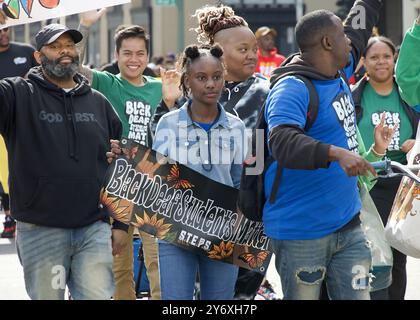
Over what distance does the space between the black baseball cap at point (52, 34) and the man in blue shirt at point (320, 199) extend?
1.17 meters

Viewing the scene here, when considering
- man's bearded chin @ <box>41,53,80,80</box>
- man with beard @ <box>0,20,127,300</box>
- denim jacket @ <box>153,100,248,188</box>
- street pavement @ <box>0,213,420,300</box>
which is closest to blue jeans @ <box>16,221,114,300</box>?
man with beard @ <box>0,20,127,300</box>

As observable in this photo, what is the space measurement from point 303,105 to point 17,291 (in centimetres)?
438

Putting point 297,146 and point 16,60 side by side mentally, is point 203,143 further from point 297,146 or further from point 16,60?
point 16,60

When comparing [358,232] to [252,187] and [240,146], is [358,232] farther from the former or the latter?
[240,146]

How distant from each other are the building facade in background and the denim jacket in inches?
838

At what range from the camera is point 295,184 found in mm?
5152

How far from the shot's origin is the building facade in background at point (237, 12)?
105 feet

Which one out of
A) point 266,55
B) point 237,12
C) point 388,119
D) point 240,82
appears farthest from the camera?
point 237,12

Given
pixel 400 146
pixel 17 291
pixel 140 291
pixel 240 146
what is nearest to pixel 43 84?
pixel 240 146

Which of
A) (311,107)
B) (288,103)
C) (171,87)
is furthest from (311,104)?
(171,87)

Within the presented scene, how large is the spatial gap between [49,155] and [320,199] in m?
1.39

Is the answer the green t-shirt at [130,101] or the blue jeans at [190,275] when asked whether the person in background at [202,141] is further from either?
the green t-shirt at [130,101]

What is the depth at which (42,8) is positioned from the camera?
20.8ft

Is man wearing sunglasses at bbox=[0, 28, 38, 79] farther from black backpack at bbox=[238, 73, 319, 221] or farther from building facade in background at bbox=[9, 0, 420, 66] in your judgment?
building facade in background at bbox=[9, 0, 420, 66]
